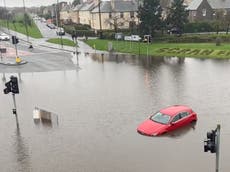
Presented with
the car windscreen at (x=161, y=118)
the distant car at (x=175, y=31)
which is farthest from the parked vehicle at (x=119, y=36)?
the car windscreen at (x=161, y=118)

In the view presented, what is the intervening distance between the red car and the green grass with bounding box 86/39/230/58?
93.2 feet

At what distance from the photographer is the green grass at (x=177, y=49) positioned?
172 ft

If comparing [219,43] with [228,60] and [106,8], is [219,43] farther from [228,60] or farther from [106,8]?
[106,8]

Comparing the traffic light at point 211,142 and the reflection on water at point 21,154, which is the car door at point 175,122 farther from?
the traffic light at point 211,142

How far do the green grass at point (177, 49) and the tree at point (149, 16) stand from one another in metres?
3.42

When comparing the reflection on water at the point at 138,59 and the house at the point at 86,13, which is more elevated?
the house at the point at 86,13

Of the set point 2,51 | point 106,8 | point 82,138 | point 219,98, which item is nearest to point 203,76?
point 219,98

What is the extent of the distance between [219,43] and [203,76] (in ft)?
73.4

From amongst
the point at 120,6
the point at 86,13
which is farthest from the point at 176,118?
the point at 86,13

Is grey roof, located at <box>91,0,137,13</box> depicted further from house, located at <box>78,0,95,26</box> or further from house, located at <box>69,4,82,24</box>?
house, located at <box>69,4,82,24</box>

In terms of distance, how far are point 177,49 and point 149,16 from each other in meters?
12.8

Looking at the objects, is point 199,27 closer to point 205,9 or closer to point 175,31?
point 205,9

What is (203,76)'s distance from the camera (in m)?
37.8

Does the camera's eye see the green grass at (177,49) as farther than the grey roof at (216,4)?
No
